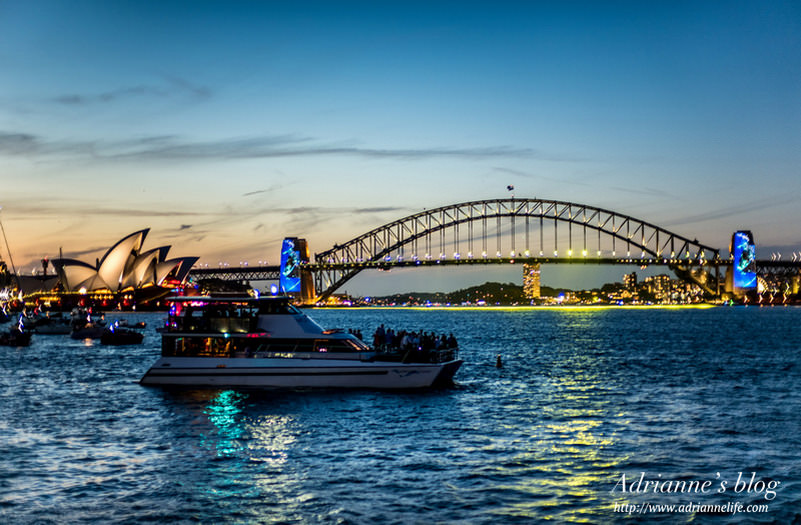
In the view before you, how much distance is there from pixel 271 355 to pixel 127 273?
442 feet

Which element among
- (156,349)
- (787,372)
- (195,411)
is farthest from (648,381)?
(156,349)

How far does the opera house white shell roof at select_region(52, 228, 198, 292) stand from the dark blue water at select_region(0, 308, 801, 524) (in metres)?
118

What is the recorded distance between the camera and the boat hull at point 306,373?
30.2 m

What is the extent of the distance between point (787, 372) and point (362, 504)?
33870mm

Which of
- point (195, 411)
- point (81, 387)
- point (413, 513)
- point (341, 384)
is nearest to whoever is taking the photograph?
point (413, 513)

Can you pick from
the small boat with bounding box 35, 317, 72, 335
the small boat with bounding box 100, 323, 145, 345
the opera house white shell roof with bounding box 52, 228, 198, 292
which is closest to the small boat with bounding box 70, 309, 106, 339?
the small boat with bounding box 35, 317, 72, 335

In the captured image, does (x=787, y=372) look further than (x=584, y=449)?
Yes

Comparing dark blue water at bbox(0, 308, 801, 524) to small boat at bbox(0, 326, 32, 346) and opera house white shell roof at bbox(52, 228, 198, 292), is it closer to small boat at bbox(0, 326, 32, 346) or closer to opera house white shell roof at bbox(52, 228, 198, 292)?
small boat at bbox(0, 326, 32, 346)

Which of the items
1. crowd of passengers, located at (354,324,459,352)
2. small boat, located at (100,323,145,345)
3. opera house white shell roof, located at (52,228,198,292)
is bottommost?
small boat, located at (100,323,145,345)

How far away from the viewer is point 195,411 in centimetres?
2761

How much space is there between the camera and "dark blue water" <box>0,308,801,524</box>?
619 inches

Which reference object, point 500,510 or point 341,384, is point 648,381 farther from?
point 500,510

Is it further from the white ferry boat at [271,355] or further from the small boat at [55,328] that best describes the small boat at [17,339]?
the white ferry boat at [271,355]

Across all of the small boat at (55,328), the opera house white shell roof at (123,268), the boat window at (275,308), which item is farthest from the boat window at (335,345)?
the opera house white shell roof at (123,268)
